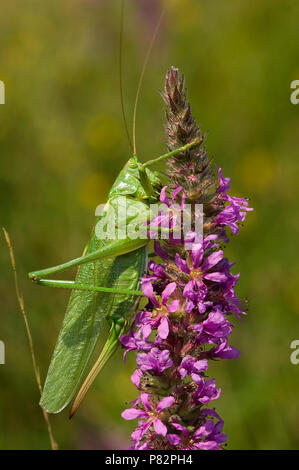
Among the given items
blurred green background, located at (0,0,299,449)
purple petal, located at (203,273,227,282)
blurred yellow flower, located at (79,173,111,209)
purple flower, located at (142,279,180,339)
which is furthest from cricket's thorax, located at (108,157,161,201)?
blurred yellow flower, located at (79,173,111,209)

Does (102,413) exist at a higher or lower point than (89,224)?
lower

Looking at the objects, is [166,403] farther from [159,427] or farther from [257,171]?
[257,171]

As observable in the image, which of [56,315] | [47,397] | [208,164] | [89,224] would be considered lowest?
[56,315]

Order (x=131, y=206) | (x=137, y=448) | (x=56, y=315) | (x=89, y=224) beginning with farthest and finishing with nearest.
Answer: (x=89, y=224) → (x=56, y=315) → (x=131, y=206) → (x=137, y=448)

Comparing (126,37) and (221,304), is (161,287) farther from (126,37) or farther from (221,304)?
(126,37)

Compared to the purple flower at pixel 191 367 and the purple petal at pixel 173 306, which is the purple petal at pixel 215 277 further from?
the purple flower at pixel 191 367

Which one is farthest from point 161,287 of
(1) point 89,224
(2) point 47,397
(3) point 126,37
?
(3) point 126,37

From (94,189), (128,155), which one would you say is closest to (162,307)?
(94,189)

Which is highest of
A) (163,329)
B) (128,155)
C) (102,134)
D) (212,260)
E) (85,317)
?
(102,134)

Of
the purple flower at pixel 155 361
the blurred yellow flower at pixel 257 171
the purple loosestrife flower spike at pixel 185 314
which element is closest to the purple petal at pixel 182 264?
the purple loosestrife flower spike at pixel 185 314
